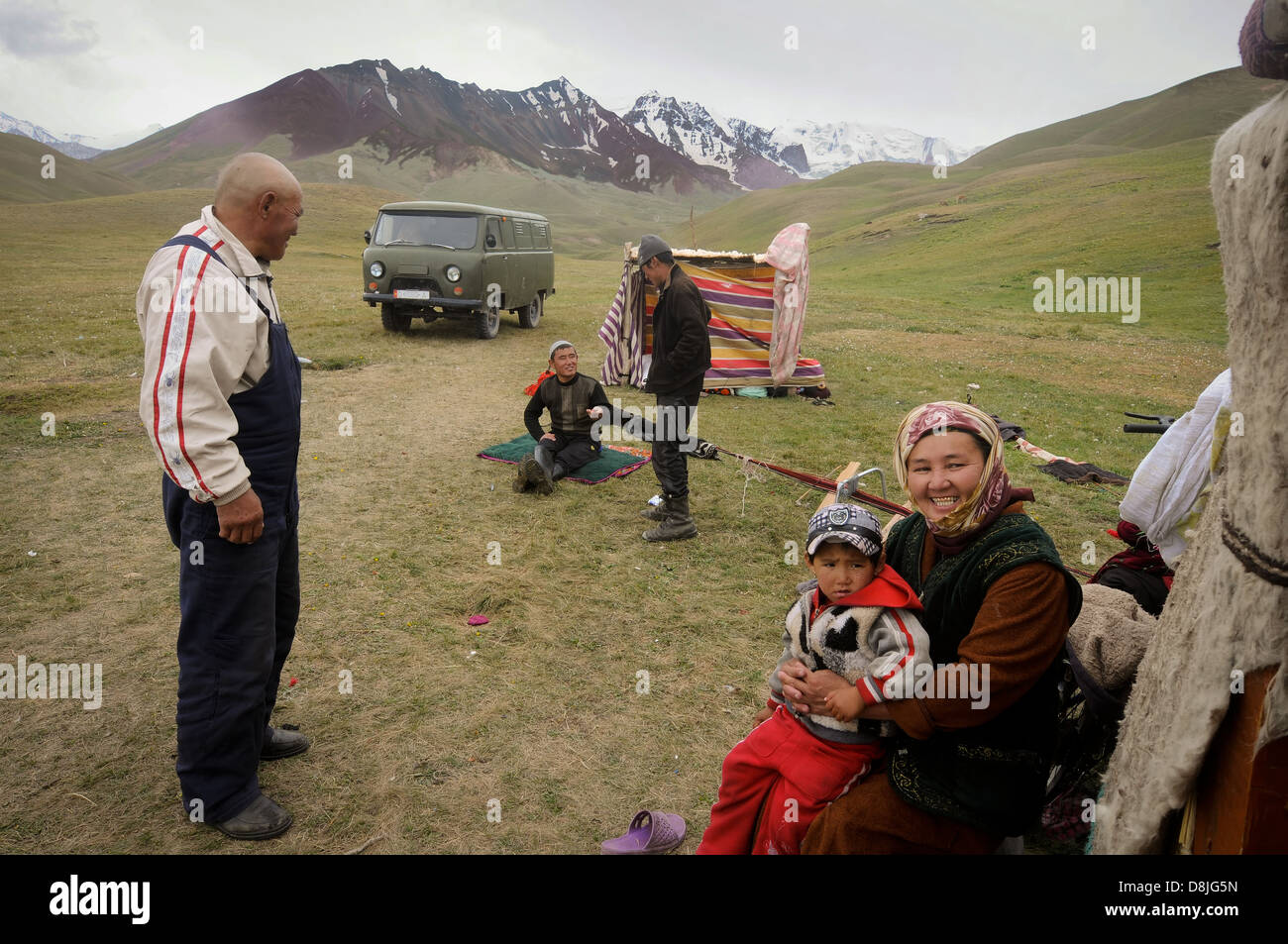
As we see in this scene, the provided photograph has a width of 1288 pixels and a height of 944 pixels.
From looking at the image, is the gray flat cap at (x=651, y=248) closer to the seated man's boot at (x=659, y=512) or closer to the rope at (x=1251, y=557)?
the seated man's boot at (x=659, y=512)

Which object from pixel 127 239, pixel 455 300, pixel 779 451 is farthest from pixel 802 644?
pixel 127 239

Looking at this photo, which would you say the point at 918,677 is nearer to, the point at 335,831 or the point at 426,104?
the point at 335,831

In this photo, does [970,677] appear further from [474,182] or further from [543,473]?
[474,182]

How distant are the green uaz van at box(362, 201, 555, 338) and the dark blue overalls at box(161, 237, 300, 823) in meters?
11.4

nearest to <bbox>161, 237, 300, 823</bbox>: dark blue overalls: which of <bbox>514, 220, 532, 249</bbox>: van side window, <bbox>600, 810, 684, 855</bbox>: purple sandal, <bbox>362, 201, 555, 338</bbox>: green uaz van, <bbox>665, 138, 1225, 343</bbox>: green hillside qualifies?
<bbox>600, 810, 684, 855</bbox>: purple sandal

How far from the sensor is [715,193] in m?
196

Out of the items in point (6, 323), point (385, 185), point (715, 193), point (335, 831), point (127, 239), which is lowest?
point (335, 831)

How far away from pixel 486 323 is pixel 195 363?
1256 centimetres

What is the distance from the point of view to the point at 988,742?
212 centimetres

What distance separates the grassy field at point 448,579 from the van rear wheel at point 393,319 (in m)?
0.35

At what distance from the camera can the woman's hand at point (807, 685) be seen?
2.26 m

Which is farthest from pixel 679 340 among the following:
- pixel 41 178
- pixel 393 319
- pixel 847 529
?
pixel 41 178

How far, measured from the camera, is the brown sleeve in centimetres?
200
